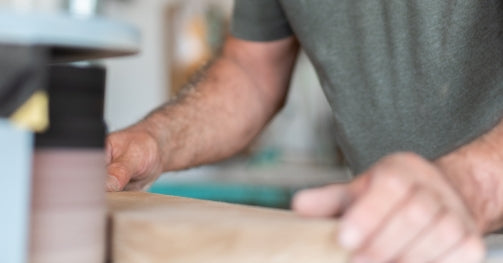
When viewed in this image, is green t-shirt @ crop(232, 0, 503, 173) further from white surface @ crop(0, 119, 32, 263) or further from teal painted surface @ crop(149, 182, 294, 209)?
teal painted surface @ crop(149, 182, 294, 209)

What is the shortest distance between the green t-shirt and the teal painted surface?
145cm

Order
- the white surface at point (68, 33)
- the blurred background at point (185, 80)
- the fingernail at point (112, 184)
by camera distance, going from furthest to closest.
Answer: the blurred background at point (185, 80), the fingernail at point (112, 184), the white surface at point (68, 33)

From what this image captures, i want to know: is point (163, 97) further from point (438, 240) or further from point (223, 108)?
point (438, 240)

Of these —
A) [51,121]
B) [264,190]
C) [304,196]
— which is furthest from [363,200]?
[264,190]

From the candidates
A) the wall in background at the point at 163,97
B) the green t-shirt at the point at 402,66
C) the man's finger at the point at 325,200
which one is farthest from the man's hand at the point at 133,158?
the wall in background at the point at 163,97

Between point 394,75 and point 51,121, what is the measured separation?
91 cm

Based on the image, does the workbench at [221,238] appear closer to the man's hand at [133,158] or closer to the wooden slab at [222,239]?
the wooden slab at [222,239]

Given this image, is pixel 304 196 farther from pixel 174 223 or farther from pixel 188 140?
pixel 188 140

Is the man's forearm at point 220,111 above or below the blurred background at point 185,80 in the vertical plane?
above

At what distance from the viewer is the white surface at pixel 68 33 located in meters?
0.50

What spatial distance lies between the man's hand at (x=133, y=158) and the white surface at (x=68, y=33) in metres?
0.59

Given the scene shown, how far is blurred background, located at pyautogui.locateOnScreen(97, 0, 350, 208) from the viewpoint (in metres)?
3.63

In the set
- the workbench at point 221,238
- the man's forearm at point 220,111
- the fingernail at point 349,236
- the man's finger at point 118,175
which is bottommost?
the man's forearm at point 220,111

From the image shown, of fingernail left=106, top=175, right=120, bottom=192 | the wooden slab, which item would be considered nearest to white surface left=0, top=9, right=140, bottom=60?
the wooden slab
